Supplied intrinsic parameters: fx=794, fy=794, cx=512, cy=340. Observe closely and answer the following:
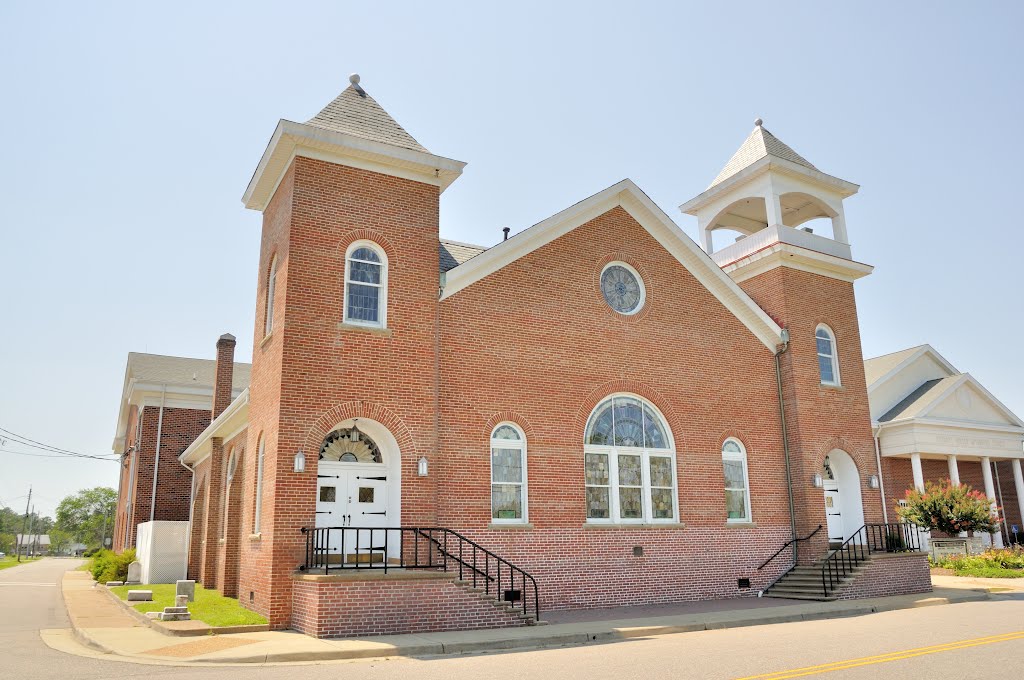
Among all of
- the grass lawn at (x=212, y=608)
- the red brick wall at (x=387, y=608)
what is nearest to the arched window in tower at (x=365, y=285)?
the red brick wall at (x=387, y=608)

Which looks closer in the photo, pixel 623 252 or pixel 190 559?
pixel 623 252

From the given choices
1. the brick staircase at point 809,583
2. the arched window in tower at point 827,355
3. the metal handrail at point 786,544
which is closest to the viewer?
the brick staircase at point 809,583

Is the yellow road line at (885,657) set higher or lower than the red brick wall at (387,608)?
lower

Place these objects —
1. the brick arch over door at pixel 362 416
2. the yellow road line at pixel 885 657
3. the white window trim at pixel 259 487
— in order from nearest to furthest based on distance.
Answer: the yellow road line at pixel 885 657 < the brick arch over door at pixel 362 416 < the white window trim at pixel 259 487

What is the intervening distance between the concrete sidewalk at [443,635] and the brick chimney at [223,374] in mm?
10506

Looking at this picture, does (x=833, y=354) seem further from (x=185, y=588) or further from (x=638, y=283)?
(x=185, y=588)

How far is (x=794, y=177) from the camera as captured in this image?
2317 centimetres

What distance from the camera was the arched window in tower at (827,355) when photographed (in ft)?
74.3

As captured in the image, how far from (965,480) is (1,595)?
3678 cm

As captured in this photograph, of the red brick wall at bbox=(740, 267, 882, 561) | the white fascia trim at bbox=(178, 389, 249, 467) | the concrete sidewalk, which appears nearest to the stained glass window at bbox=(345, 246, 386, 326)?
the white fascia trim at bbox=(178, 389, 249, 467)

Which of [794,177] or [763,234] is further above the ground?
[794,177]

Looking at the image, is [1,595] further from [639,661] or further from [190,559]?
[639,661]

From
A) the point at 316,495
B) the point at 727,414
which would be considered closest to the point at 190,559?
the point at 316,495

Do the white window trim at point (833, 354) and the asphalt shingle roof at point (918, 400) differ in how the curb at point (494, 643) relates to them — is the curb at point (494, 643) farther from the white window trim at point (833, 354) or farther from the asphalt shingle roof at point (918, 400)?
the asphalt shingle roof at point (918, 400)
